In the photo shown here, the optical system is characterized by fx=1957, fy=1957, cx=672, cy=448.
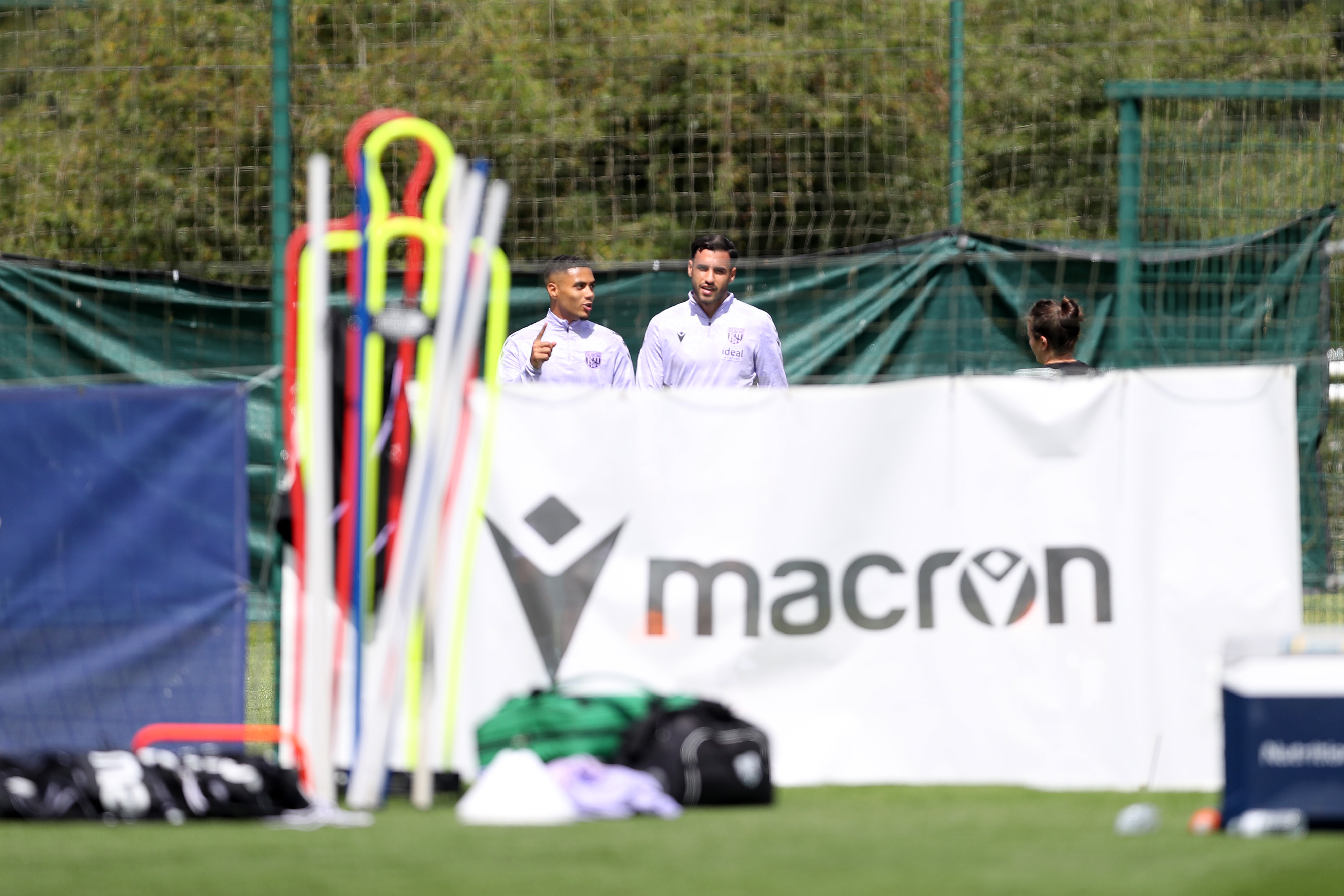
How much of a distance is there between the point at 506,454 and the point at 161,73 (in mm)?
7365

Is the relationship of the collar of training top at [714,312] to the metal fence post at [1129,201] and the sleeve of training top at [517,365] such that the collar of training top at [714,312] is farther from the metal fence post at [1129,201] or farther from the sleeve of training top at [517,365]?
the metal fence post at [1129,201]

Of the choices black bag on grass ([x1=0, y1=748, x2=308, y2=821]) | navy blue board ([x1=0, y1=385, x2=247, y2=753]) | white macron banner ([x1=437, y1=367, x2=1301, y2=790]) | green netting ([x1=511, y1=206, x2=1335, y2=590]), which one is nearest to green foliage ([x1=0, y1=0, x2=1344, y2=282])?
green netting ([x1=511, y1=206, x2=1335, y2=590])

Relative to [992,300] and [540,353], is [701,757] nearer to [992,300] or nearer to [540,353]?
[540,353]

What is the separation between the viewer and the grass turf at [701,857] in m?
4.76

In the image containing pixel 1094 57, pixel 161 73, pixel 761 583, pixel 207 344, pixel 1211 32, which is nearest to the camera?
pixel 761 583

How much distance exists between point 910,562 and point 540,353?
3.64 metres

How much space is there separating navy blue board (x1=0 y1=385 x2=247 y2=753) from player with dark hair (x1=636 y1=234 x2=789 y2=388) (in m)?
3.41

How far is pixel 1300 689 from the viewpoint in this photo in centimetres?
547

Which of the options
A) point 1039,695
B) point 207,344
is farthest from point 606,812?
point 207,344

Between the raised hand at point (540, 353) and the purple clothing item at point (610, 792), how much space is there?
162 inches

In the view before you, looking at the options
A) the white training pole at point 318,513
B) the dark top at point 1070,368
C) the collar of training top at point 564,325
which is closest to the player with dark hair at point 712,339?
the collar of training top at point 564,325

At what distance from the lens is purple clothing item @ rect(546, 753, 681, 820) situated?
5828mm

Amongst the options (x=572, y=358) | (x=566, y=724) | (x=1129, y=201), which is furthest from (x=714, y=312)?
(x=566, y=724)

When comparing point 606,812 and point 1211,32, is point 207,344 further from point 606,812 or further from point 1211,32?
point 1211,32
